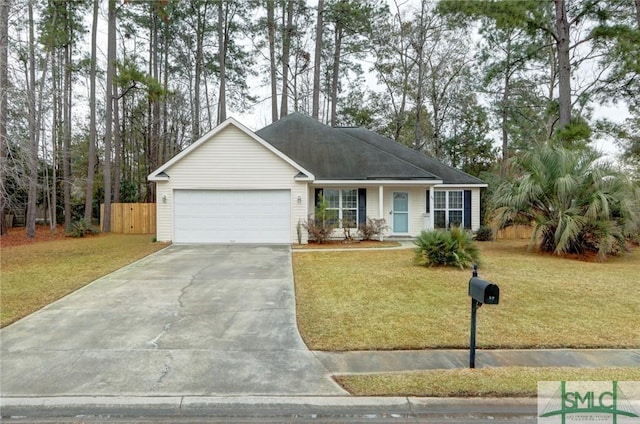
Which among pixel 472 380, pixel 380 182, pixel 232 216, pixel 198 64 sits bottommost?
pixel 472 380

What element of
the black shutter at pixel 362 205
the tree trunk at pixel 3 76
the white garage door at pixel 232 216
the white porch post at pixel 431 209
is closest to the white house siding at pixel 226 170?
the white garage door at pixel 232 216

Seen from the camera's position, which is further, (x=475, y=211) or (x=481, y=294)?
(x=475, y=211)

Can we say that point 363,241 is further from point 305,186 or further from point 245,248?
point 245,248

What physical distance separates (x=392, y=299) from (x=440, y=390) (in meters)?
3.07

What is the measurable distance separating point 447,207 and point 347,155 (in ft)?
16.9

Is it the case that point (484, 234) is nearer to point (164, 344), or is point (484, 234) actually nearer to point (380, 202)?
point (380, 202)

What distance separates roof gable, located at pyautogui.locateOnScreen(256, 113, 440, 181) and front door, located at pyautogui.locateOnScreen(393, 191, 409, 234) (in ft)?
3.74

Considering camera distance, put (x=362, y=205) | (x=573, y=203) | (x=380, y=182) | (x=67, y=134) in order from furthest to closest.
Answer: (x=67, y=134) < (x=362, y=205) < (x=380, y=182) < (x=573, y=203)

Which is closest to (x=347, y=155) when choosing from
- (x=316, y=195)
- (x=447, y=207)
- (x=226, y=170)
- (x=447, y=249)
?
(x=316, y=195)

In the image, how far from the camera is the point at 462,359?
399 centimetres

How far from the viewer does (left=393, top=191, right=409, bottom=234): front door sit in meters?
15.7

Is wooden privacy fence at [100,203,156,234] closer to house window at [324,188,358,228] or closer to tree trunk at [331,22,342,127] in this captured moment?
house window at [324,188,358,228]

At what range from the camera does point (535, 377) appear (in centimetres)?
343

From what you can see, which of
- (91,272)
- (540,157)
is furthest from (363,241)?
(91,272)
